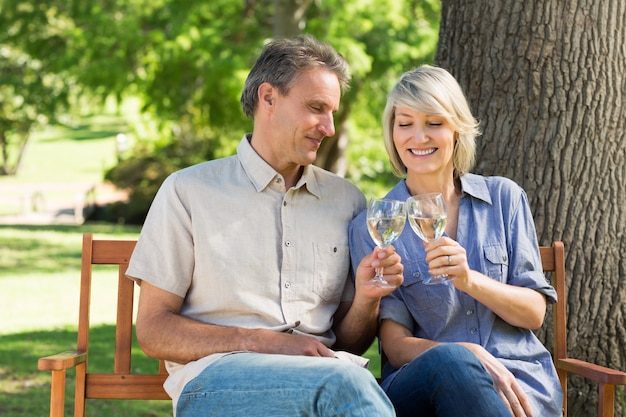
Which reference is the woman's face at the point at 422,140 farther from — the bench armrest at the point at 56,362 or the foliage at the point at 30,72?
the foliage at the point at 30,72

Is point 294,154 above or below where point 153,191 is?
above

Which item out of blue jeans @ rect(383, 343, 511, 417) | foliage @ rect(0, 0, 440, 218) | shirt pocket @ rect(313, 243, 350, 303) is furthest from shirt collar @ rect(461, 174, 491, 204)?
foliage @ rect(0, 0, 440, 218)

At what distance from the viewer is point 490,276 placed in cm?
366

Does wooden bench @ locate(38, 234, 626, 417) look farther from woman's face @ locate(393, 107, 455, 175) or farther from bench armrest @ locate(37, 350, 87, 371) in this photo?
woman's face @ locate(393, 107, 455, 175)

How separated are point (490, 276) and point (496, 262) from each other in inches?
2.3

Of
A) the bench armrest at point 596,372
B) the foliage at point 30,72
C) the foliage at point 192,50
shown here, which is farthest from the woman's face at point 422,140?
the foliage at point 30,72

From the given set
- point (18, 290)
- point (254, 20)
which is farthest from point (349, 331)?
point (254, 20)

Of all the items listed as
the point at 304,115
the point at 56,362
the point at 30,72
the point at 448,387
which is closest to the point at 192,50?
the point at 30,72

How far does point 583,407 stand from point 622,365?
0.29 metres

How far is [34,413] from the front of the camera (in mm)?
5820

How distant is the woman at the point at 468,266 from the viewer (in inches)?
139

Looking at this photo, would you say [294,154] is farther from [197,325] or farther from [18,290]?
[18,290]

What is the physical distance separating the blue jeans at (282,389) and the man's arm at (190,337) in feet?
0.42

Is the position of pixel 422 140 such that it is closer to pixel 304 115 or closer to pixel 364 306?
pixel 304 115
